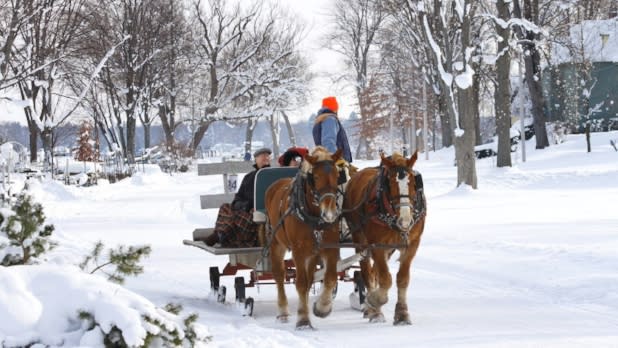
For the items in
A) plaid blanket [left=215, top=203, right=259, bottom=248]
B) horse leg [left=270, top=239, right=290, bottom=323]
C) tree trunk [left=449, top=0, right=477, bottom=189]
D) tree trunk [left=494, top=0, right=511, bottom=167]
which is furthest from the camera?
tree trunk [left=494, top=0, right=511, bottom=167]

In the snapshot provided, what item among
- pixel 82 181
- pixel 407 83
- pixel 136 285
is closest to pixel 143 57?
pixel 82 181

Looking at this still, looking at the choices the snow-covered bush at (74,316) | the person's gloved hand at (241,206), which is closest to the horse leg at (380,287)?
the person's gloved hand at (241,206)

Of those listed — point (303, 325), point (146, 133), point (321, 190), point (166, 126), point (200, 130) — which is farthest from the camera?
point (146, 133)

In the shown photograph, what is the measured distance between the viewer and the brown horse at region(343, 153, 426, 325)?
7.97 metres

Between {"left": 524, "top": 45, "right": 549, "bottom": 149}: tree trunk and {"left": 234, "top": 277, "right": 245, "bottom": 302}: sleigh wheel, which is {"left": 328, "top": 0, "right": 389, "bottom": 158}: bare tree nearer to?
{"left": 524, "top": 45, "right": 549, "bottom": 149}: tree trunk

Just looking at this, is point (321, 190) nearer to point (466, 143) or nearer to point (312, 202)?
point (312, 202)

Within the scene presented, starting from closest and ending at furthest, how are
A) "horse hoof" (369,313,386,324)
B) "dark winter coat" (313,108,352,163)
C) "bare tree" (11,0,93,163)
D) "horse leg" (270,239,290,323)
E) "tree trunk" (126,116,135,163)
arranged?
"horse hoof" (369,313,386,324), "horse leg" (270,239,290,323), "dark winter coat" (313,108,352,163), "bare tree" (11,0,93,163), "tree trunk" (126,116,135,163)

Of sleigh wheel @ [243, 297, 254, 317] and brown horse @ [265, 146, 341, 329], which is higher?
brown horse @ [265, 146, 341, 329]

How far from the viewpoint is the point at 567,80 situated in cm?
5228

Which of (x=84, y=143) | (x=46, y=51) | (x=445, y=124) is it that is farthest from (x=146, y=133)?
(x=46, y=51)

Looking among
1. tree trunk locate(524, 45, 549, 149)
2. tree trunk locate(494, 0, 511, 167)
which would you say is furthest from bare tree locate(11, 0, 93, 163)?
tree trunk locate(524, 45, 549, 149)

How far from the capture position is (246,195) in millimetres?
10312

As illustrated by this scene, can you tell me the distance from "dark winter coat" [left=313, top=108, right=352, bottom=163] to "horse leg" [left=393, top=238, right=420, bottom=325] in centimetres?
187

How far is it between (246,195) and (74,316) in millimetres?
5504
